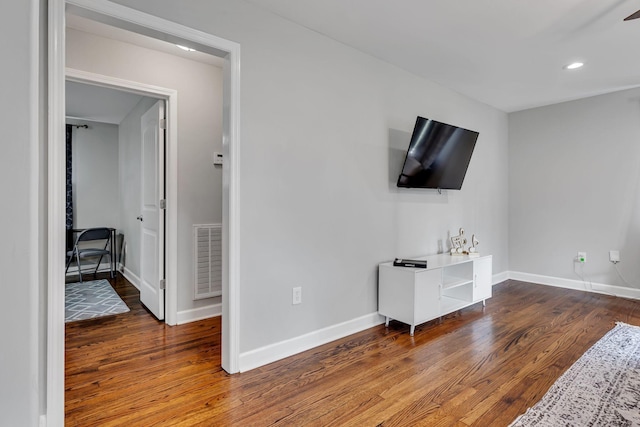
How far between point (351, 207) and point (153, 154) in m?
1.98

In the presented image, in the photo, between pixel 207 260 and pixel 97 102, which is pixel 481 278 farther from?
pixel 97 102

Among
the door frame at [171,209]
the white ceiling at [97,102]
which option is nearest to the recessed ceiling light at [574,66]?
the door frame at [171,209]

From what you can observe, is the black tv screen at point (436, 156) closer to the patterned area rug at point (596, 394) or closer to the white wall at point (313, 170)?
the white wall at point (313, 170)

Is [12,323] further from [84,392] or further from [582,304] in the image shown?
[582,304]

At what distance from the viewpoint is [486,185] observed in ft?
14.3

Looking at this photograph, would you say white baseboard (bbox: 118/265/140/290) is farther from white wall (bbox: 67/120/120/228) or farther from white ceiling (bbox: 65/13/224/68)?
white ceiling (bbox: 65/13/224/68)

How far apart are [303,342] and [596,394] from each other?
68.7 inches

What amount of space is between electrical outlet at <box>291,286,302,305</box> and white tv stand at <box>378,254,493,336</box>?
33.1 inches

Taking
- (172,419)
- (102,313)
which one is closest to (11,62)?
(172,419)

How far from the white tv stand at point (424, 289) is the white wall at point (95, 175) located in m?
4.75

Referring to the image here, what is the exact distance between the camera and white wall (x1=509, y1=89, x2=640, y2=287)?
381 cm

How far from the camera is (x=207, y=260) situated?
3.17 metres

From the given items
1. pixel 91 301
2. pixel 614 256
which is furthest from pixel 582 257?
pixel 91 301

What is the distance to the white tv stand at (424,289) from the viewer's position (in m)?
2.71
